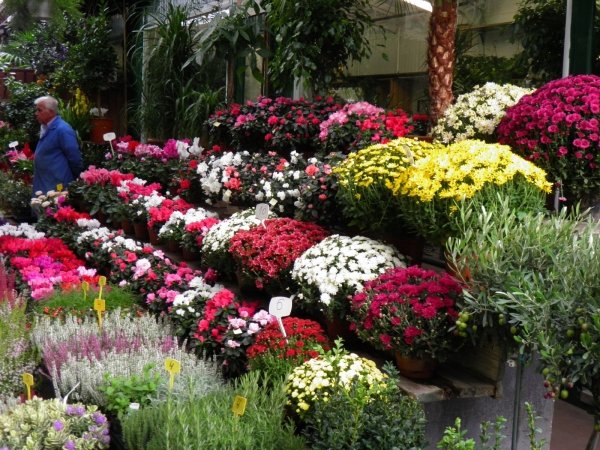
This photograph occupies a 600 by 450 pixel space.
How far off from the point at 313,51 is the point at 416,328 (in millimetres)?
4220

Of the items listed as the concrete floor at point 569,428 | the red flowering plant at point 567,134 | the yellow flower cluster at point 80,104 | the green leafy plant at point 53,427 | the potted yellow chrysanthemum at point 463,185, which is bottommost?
the concrete floor at point 569,428

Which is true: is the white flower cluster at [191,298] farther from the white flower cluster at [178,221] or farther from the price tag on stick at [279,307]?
the white flower cluster at [178,221]

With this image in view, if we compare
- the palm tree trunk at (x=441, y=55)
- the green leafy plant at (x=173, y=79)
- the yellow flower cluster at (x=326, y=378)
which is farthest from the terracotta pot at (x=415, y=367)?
the green leafy plant at (x=173, y=79)

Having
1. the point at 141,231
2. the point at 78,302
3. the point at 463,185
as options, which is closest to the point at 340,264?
the point at 463,185

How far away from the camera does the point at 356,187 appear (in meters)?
4.39

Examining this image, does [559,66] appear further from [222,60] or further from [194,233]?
[222,60]

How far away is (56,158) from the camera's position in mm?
7973

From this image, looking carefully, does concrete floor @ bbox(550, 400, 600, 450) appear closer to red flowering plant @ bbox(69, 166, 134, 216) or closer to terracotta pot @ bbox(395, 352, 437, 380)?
terracotta pot @ bbox(395, 352, 437, 380)

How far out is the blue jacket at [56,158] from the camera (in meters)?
7.86

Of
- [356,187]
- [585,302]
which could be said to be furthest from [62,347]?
[585,302]

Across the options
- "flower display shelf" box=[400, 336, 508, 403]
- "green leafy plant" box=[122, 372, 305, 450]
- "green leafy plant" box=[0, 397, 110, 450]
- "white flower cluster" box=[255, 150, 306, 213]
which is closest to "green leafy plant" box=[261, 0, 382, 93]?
"white flower cluster" box=[255, 150, 306, 213]

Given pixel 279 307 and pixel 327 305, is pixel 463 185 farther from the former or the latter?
pixel 279 307

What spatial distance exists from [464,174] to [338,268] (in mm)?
894

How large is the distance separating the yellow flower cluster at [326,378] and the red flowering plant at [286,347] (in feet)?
→ 0.45
